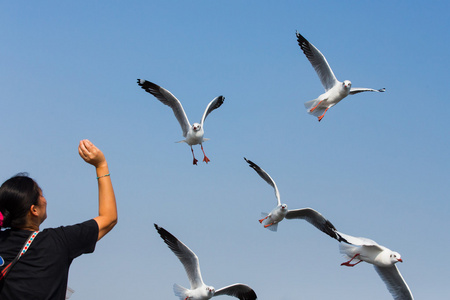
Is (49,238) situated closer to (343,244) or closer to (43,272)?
(43,272)

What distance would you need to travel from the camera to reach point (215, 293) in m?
12.3

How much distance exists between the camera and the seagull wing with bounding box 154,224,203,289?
11.8 meters

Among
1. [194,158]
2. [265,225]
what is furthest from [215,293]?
[194,158]

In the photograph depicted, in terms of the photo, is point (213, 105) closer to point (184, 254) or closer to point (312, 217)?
point (312, 217)

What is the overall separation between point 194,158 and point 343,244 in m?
4.71

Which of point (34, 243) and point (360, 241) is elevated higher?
point (34, 243)

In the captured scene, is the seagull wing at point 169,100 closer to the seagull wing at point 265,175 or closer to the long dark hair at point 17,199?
the seagull wing at point 265,175

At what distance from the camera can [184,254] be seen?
1192cm

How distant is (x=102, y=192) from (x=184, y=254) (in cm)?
961

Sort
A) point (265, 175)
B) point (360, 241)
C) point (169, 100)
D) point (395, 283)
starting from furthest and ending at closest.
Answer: point (265, 175)
point (169, 100)
point (395, 283)
point (360, 241)

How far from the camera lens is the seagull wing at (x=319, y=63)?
11.8 metres

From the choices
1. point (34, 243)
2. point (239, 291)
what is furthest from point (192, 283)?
point (34, 243)

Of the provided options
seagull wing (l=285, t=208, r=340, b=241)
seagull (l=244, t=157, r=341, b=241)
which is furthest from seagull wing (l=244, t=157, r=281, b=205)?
seagull wing (l=285, t=208, r=340, b=241)

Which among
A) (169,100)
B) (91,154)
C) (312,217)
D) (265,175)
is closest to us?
(91,154)
